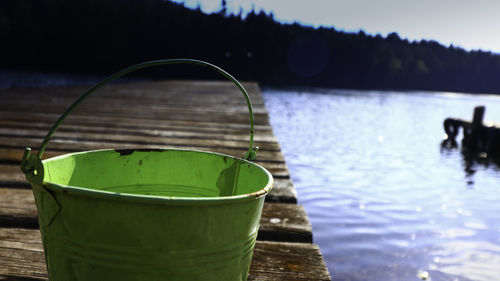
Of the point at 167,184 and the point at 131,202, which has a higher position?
the point at 131,202

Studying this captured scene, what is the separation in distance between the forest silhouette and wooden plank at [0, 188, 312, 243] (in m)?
26.7

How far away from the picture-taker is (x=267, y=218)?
6.63ft

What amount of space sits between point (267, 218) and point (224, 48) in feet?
199

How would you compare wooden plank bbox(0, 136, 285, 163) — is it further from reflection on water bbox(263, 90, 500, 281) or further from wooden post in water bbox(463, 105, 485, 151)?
wooden post in water bbox(463, 105, 485, 151)

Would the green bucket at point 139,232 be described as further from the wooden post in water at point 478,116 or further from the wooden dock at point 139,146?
the wooden post in water at point 478,116

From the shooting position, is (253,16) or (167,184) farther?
(253,16)

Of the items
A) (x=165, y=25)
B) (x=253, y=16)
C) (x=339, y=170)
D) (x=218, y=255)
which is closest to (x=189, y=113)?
(x=339, y=170)

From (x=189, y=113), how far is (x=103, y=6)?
45.7 meters

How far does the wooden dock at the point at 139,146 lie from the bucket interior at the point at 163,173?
38 centimetres

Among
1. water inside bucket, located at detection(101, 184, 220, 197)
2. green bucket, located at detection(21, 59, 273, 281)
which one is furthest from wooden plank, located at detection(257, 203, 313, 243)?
green bucket, located at detection(21, 59, 273, 281)

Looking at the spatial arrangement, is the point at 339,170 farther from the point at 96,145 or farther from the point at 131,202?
the point at 131,202

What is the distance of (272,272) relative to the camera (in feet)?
5.03

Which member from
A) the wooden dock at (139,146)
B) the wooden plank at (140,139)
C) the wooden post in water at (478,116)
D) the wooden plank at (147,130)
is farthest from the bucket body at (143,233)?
the wooden post in water at (478,116)

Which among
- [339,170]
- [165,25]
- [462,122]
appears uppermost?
[165,25]
